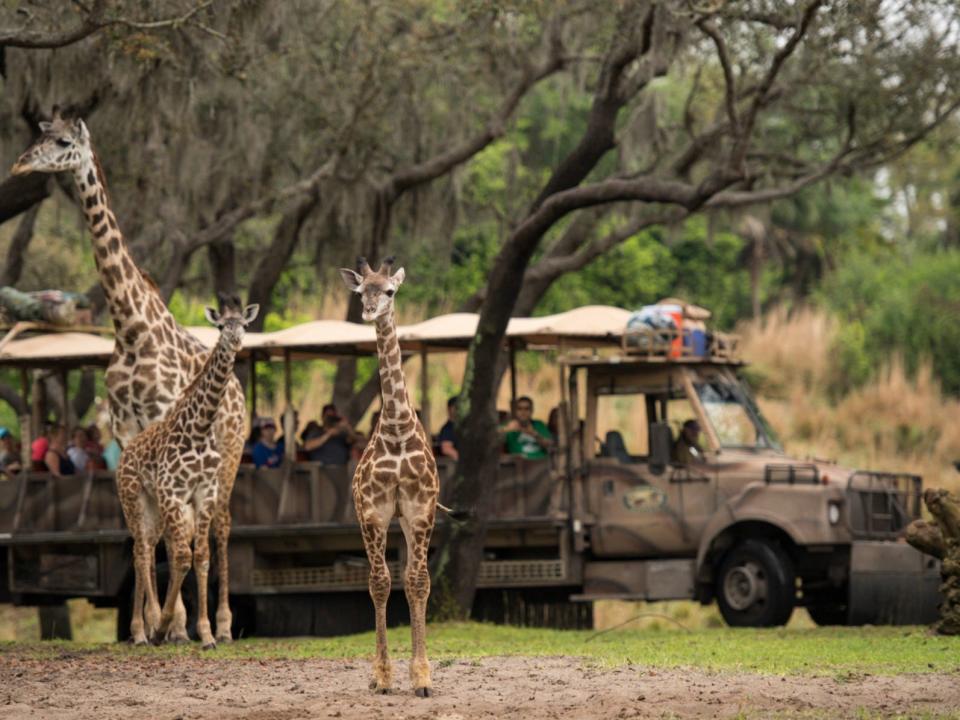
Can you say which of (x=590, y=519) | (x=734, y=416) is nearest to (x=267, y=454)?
(x=590, y=519)

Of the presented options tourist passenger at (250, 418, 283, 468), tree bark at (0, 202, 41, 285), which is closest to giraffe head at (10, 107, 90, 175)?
tourist passenger at (250, 418, 283, 468)

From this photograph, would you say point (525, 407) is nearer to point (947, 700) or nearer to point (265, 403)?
point (947, 700)

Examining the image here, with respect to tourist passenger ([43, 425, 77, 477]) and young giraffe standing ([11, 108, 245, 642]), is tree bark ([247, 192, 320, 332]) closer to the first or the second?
tourist passenger ([43, 425, 77, 477])

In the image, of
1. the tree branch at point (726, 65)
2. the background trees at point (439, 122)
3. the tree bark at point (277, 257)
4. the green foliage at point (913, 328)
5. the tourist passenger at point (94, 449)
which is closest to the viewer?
the tree branch at point (726, 65)

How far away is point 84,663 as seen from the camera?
42.5 ft

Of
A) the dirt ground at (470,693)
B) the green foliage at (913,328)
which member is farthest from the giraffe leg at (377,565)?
the green foliage at (913,328)

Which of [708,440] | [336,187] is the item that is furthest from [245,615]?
[336,187]

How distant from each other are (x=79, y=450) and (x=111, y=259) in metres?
3.70

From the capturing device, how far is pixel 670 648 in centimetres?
1397

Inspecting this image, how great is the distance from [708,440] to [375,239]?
308 inches

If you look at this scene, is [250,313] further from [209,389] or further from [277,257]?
[277,257]

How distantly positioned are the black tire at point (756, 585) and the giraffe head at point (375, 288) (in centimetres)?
705

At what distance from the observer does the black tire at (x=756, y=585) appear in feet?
55.0

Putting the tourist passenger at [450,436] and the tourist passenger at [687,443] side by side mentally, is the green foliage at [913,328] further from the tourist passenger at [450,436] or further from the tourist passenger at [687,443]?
the tourist passenger at [687,443]
